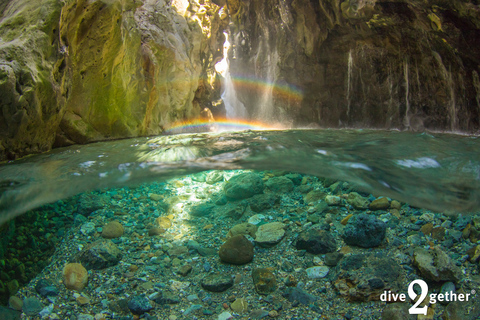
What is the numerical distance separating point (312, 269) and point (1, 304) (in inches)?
140

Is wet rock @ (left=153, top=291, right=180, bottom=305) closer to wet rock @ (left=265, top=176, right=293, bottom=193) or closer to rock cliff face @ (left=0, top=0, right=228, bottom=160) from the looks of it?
rock cliff face @ (left=0, top=0, right=228, bottom=160)

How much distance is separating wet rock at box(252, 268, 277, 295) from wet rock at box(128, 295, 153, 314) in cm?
124

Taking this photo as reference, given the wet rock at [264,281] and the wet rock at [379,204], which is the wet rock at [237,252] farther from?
the wet rock at [379,204]

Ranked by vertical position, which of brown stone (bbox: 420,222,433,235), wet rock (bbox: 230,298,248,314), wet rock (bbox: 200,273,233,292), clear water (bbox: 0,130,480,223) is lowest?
wet rock (bbox: 230,298,248,314)

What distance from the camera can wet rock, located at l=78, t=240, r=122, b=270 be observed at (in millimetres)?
4105

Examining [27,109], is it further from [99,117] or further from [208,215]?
[208,215]

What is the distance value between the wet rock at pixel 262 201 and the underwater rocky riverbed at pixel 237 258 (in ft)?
0.08

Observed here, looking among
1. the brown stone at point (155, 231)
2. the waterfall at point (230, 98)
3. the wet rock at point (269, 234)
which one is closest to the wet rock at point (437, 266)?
the wet rock at point (269, 234)

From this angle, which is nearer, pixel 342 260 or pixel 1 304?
pixel 1 304

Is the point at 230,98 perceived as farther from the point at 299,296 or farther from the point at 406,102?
the point at 299,296

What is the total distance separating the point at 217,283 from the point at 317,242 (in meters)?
1.43

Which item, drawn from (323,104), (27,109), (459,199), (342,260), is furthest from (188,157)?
(323,104)

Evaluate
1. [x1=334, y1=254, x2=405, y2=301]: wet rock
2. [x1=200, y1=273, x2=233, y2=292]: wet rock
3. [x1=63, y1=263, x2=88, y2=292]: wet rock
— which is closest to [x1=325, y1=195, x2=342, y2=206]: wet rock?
[x1=334, y1=254, x2=405, y2=301]: wet rock

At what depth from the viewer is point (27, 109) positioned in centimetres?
385
